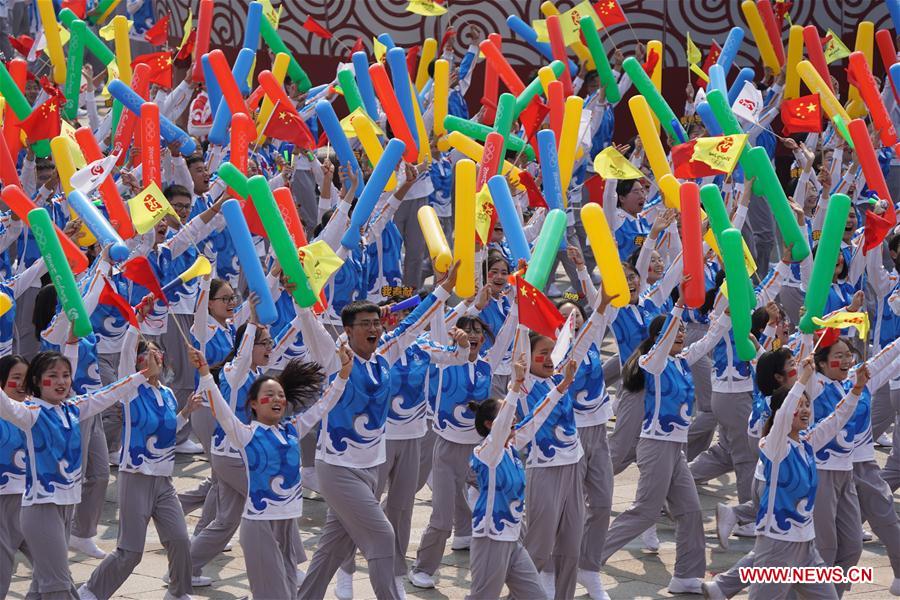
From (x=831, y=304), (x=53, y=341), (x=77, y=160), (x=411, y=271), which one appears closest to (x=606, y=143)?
(x=411, y=271)

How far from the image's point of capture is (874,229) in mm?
11602

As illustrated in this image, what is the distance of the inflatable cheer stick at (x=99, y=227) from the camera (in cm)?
1017

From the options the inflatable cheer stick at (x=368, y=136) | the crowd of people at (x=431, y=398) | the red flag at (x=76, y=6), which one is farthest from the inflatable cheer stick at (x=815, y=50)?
A: the red flag at (x=76, y=6)

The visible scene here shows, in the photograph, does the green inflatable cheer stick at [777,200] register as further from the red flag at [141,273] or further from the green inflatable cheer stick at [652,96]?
the red flag at [141,273]

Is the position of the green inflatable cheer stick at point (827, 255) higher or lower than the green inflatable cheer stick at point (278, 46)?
lower

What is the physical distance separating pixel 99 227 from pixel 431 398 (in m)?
2.42

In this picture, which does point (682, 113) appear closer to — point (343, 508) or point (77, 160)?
point (77, 160)

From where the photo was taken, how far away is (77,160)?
39.4 ft

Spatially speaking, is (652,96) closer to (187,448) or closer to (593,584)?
(593,584)

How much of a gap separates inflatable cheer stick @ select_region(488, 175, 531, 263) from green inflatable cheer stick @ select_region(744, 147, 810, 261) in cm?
184

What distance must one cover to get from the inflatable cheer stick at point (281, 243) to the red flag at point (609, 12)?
6.82 m

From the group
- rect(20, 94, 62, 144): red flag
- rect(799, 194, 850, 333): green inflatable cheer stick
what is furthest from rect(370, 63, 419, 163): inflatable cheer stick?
rect(799, 194, 850, 333): green inflatable cheer stick

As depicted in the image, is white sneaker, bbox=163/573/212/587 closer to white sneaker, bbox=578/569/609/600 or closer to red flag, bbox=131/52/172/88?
white sneaker, bbox=578/569/609/600

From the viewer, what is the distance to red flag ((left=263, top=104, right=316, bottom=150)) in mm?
12812
